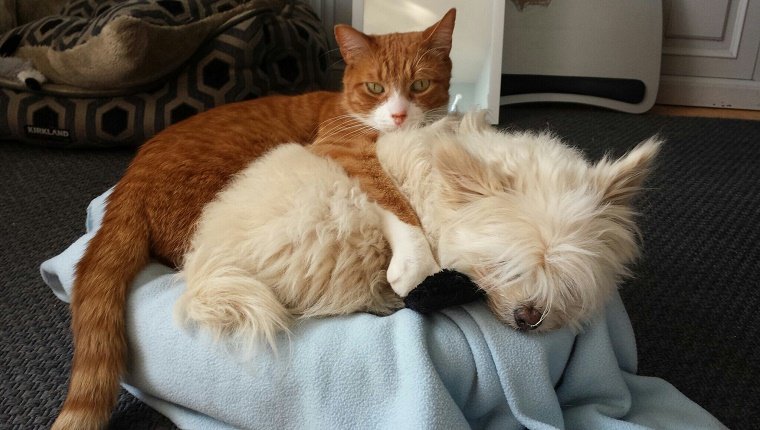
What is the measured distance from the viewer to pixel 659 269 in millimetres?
1729

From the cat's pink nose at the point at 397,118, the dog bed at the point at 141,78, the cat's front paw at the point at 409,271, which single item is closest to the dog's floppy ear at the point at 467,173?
the cat's front paw at the point at 409,271

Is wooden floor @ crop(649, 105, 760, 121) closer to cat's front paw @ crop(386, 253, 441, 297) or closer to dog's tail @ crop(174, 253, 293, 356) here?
cat's front paw @ crop(386, 253, 441, 297)

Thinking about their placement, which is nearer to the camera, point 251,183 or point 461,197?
point 461,197

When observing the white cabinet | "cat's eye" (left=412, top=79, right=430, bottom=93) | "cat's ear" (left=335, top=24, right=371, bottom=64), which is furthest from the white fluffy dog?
the white cabinet

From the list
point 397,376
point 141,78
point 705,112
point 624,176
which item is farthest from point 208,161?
point 705,112

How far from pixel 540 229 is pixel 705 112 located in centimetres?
292

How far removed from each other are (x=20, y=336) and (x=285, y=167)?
0.70 metres

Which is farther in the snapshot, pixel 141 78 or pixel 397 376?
pixel 141 78

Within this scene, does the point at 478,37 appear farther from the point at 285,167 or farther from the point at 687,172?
the point at 285,167

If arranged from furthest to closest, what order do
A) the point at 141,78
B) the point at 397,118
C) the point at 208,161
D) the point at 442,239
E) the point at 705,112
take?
the point at 705,112 → the point at 141,78 → the point at 397,118 → the point at 208,161 → the point at 442,239

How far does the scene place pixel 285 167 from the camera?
118cm

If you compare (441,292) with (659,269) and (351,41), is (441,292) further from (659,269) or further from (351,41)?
(659,269)

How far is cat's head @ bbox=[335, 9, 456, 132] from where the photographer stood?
58.8 inches

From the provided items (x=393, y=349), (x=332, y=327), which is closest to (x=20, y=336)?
(x=332, y=327)
